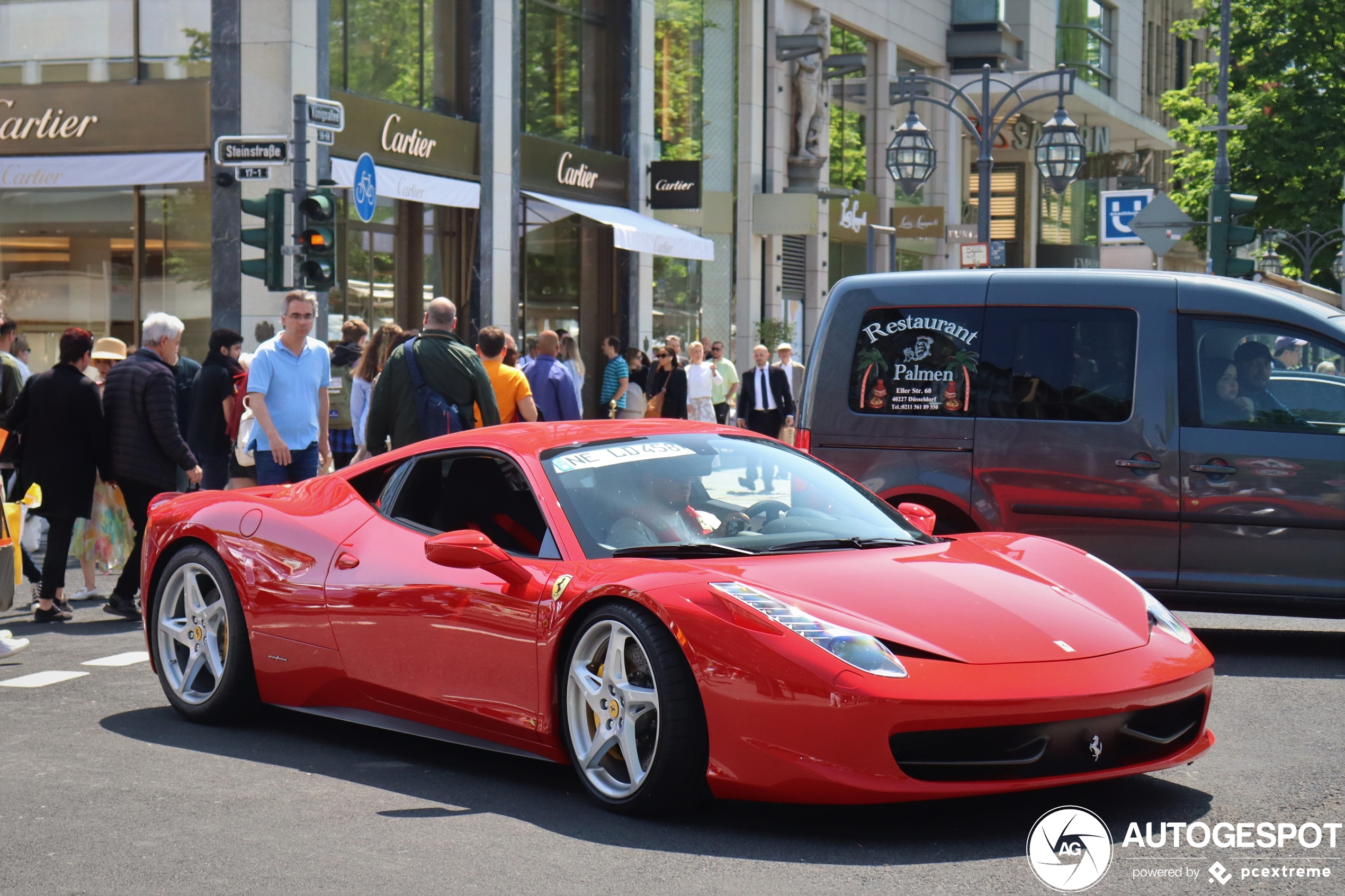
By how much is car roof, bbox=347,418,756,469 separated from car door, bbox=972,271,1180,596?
8.53 feet

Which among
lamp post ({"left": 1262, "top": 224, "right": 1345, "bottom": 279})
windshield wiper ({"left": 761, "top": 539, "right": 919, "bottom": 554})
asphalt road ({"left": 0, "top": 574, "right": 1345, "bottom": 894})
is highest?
lamp post ({"left": 1262, "top": 224, "right": 1345, "bottom": 279})

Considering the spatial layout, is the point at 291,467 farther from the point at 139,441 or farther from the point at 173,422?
the point at 139,441

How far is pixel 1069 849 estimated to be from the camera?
4434 millimetres

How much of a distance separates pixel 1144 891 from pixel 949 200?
1587 inches

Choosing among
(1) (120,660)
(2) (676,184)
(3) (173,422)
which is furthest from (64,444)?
(2) (676,184)

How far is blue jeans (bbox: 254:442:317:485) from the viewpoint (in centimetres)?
1005

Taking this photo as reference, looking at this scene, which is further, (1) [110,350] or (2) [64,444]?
(1) [110,350]

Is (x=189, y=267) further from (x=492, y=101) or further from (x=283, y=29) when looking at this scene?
(x=492, y=101)

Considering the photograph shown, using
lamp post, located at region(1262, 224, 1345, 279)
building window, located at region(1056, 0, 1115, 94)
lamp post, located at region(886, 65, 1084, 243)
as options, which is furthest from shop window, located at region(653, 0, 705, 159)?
building window, located at region(1056, 0, 1115, 94)

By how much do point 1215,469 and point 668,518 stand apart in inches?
144

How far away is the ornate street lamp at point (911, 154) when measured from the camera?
23406 millimetres

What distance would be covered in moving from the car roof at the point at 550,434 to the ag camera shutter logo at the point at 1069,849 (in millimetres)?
1999

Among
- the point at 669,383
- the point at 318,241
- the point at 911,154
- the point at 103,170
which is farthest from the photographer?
the point at 911,154

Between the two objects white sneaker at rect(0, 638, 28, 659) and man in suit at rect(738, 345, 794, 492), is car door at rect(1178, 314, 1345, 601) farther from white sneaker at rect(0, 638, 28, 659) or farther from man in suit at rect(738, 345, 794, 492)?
man in suit at rect(738, 345, 794, 492)
